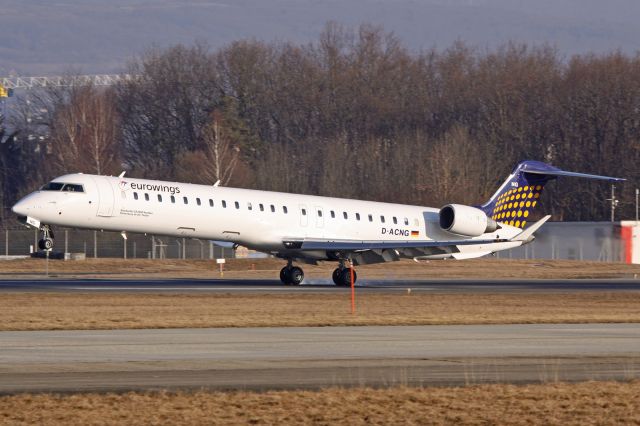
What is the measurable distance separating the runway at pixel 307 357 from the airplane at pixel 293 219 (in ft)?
49.1

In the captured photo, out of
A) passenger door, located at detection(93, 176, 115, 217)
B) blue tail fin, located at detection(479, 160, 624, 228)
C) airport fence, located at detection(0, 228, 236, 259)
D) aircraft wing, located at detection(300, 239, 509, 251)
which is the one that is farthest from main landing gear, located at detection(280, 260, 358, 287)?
airport fence, located at detection(0, 228, 236, 259)

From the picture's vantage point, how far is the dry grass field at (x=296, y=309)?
2811 centimetres

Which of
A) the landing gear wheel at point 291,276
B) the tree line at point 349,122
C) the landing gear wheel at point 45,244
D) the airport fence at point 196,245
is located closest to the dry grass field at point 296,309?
the landing gear wheel at point 45,244

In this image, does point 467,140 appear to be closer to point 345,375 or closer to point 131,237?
point 131,237

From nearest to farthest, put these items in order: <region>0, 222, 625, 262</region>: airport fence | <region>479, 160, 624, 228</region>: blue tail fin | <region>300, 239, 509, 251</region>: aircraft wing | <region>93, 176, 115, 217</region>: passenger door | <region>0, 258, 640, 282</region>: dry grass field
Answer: <region>93, 176, 115, 217</region>: passenger door
<region>300, 239, 509, 251</region>: aircraft wing
<region>479, 160, 624, 228</region>: blue tail fin
<region>0, 258, 640, 282</region>: dry grass field
<region>0, 222, 625, 262</region>: airport fence

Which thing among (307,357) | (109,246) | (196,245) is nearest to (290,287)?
(307,357)

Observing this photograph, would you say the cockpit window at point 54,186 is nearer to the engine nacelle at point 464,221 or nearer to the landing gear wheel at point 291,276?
the landing gear wheel at point 291,276

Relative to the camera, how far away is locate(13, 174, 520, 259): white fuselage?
132 ft

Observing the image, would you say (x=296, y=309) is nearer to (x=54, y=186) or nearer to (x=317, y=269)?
(x=54, y=186)

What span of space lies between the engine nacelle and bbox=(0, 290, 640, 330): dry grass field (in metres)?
A: 7.81

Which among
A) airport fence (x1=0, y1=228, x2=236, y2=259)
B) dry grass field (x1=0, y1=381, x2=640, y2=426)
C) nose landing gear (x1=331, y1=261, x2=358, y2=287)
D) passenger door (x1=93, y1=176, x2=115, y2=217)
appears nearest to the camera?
dry grass field (x1=0, y1=381, x2=640, y2=426)

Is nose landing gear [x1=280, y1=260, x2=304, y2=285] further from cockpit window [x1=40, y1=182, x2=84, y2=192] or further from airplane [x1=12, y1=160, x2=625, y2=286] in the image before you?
cockpit window [x1=40, y1=182, x2=84, y2=192]

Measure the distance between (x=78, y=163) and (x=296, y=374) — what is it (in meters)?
89.4

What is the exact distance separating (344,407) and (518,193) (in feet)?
116
